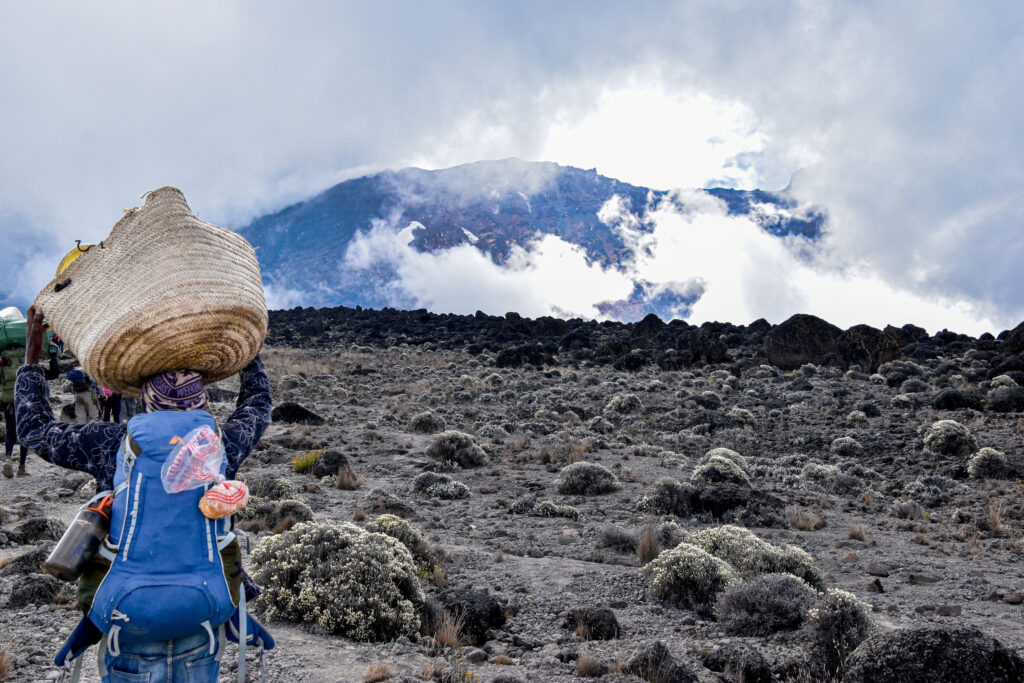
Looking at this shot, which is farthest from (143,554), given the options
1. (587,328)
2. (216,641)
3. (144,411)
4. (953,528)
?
(587,328)

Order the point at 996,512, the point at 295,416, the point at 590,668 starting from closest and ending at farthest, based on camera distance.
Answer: the point at 590,668 < the point at 996,512 < the point at 295,416

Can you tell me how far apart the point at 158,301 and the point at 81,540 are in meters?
0.75

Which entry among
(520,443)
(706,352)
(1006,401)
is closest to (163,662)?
(520,443)

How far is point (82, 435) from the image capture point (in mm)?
2197

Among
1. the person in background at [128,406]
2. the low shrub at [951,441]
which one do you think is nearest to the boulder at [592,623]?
the person in background at [128,406]

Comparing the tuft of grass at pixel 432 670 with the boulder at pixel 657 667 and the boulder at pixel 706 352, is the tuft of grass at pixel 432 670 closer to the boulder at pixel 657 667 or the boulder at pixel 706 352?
the boulder at pixel 657 667

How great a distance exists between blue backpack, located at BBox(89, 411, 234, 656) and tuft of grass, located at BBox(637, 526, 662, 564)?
5.69 meters

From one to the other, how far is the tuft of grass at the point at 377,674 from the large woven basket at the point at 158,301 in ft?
8.24

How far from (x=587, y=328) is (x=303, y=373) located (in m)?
28.4

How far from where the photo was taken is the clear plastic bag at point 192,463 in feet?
6.39

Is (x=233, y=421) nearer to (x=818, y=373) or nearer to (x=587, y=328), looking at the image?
(x=818, y=373)

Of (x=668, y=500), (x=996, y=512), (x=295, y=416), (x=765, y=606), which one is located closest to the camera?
(x=765, y=606)

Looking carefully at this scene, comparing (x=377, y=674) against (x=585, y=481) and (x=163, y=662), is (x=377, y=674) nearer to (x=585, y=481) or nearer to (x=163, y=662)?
(x=163, y=662)

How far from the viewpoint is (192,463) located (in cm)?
197
